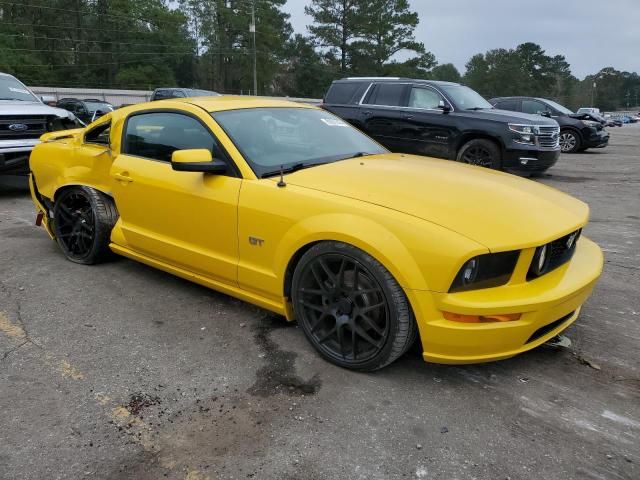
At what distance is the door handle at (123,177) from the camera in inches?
159

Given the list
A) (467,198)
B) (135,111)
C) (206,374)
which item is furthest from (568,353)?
(135,111)

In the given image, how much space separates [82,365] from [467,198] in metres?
2.44

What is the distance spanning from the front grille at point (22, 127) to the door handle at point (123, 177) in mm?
4736

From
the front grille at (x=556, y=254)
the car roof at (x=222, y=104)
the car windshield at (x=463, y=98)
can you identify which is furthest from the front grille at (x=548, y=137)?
the front grille at (x=556, y=254)

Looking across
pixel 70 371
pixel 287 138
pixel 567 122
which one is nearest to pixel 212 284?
pixel 70 371

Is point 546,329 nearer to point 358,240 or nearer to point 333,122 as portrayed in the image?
point 358,240

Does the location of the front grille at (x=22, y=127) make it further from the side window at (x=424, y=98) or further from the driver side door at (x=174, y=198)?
the side window at (x=424, y=98)

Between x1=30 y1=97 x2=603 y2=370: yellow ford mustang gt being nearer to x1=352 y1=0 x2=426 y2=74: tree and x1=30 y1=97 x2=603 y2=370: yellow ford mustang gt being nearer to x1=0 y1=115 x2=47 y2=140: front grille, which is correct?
x1=0 y1=115 x2=47 y2=140: front grille

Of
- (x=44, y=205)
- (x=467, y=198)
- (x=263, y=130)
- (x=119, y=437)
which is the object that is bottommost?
(x=119, y=437)

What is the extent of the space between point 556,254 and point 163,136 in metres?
2.87

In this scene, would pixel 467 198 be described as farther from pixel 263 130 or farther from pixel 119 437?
pixel 119 437

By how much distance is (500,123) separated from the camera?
→ 899cm

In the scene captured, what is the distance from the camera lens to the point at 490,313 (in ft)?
8.29

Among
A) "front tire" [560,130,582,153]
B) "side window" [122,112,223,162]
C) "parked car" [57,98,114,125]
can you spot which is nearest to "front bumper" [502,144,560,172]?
"side window" [122,112,223,162]
